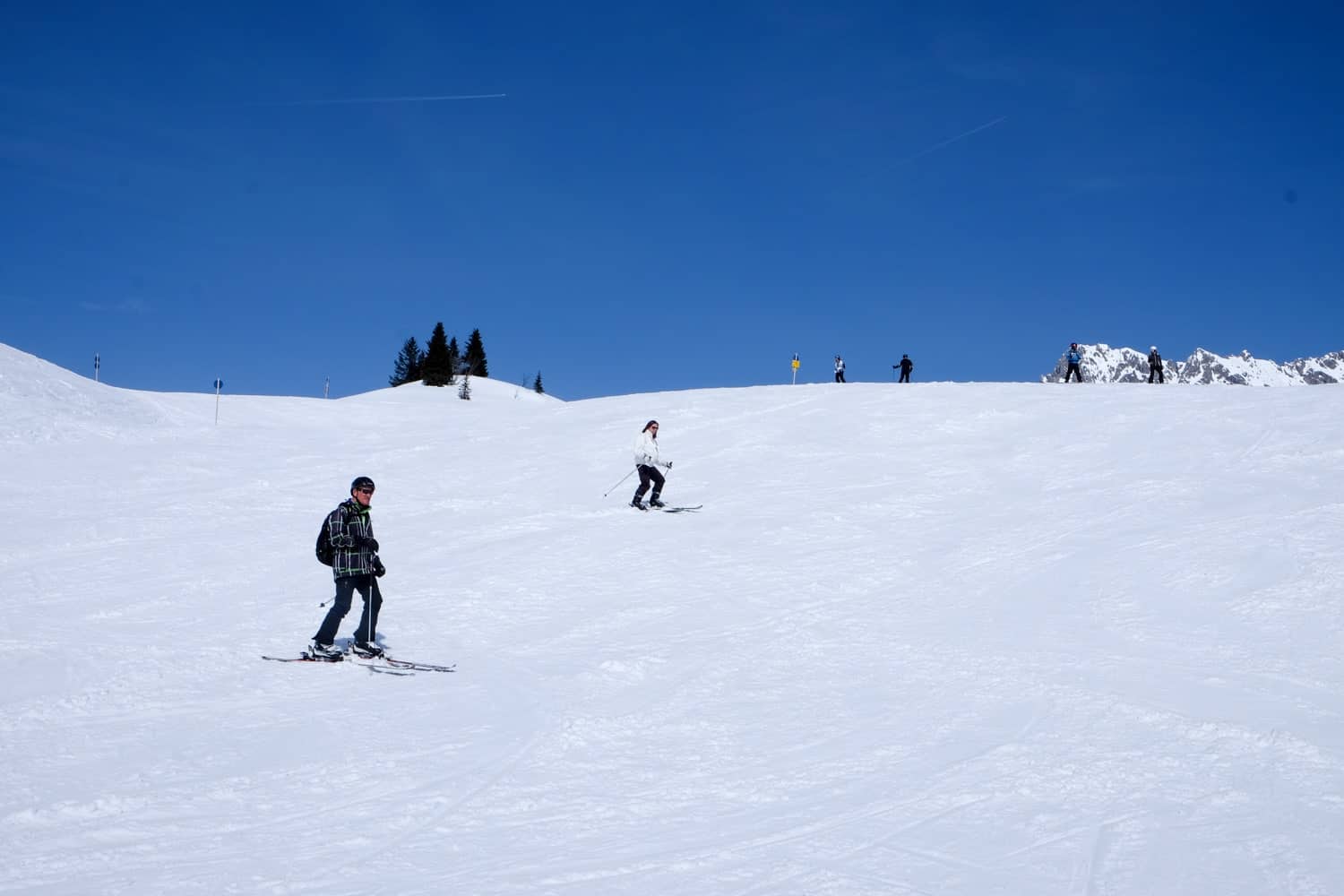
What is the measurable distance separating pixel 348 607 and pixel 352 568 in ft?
1.41

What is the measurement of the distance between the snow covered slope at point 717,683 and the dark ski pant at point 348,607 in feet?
1.39

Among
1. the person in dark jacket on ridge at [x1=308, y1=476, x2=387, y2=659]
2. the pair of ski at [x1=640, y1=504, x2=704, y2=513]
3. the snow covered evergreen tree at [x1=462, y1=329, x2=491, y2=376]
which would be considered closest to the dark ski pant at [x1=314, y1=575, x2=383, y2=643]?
the person in dark jacket on ridge at [x1=308, y1=476, x2=387, y2=659]

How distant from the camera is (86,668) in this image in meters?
9.10

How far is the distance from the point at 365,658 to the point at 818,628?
4.70 m

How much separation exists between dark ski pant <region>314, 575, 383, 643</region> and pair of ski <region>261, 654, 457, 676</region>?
202mm

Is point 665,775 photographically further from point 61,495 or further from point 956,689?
point 61,495

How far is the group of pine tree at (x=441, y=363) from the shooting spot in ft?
304

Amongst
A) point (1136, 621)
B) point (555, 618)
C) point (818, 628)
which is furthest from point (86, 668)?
point (1136, 621)

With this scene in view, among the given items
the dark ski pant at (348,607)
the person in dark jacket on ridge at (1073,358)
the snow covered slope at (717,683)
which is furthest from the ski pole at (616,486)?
the person in dark jacket on ridge at (1073,358)

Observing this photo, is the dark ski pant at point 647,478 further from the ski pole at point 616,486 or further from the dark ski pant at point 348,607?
the dark ski pant at point 348,607

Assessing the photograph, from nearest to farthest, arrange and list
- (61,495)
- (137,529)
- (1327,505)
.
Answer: (1327,505), (137,529), (61,495)

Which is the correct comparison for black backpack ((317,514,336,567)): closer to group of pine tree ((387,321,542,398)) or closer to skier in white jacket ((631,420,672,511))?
skier in white jacket ((631,420,672,511))

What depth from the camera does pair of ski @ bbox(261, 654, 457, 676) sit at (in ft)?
30.1

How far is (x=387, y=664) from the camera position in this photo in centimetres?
937
